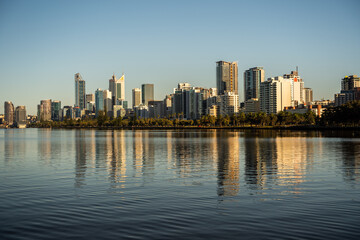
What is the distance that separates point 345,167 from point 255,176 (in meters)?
12.3

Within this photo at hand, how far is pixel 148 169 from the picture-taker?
123 feet

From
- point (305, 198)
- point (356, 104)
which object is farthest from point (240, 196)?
point (356, 104)

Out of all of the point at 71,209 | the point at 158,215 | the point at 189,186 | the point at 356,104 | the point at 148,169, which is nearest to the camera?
the point at 158,215

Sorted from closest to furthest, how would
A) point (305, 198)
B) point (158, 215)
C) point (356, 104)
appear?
point (158, 215) < point (305, 198) < point (356, 104)

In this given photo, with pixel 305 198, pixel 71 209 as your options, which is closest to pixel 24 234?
pixel 71 209

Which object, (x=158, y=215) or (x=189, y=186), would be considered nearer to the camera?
(x=158, y=215)

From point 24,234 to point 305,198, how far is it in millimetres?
15818

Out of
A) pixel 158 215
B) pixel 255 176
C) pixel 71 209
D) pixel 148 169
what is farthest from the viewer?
pixel 148 169

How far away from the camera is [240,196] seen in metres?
23.1

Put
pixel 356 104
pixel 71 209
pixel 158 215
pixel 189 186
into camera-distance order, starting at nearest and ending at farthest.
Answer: pixel 158 215
pixel 71 209
pixel 189 186
pixel 356 104

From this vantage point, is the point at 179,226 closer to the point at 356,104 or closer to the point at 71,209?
the point at 71,209

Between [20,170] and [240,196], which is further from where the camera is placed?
[20,170]

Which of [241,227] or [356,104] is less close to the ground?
[356,104]

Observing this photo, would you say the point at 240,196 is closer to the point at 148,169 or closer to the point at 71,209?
the point at 71,209
